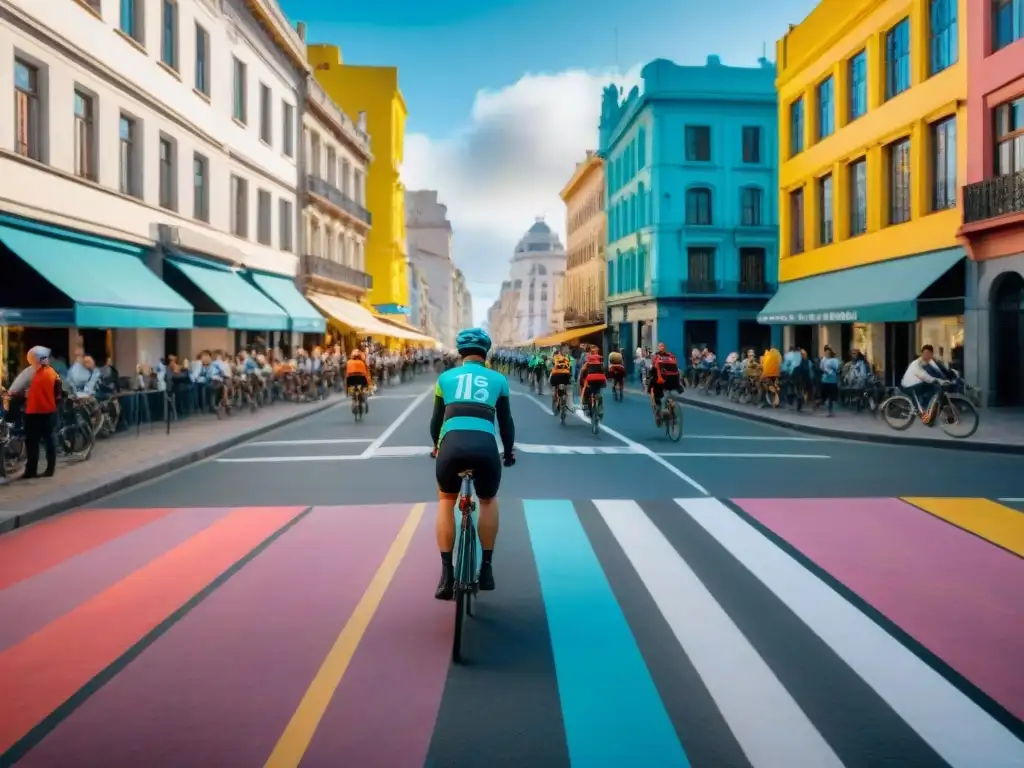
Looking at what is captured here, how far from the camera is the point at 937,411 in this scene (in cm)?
1861

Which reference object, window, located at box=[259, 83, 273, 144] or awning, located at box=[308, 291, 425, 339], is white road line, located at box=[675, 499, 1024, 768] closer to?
window, located at box=[259, 83, 273, 144]

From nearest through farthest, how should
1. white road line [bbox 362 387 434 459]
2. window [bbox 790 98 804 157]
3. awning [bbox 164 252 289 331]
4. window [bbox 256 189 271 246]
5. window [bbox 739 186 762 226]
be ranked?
white road line [bbox 362 387 434 459], awning [bbox 164 252 289 331], window [bbox 256 189 271 246], window [bbox 790 98 804 157], window [bbox 739 186 762 226]

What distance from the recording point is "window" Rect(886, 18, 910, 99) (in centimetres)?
2752

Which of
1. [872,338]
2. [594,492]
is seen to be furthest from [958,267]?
[594,492]

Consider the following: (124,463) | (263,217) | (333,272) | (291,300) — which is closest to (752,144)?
(333,272)

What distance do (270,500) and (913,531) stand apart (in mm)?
6773

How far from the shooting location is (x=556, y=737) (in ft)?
13.8

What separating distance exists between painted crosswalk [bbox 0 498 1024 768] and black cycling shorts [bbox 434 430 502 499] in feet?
2.88

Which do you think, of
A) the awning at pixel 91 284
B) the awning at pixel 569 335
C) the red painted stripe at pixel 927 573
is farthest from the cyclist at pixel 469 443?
the awning at pixel 569 335

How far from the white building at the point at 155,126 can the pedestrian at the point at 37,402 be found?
6654 mm

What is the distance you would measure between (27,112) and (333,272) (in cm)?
2596

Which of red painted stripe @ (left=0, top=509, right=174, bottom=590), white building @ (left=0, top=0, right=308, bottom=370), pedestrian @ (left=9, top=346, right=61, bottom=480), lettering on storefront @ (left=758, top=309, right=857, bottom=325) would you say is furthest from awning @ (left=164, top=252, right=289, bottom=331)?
lettering on storefront @ (left=758, top=309, right=857, bottom=325)

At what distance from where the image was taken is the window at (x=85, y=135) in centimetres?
2095

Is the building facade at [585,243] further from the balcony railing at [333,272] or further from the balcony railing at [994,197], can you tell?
the balcony railing at [994,197]
